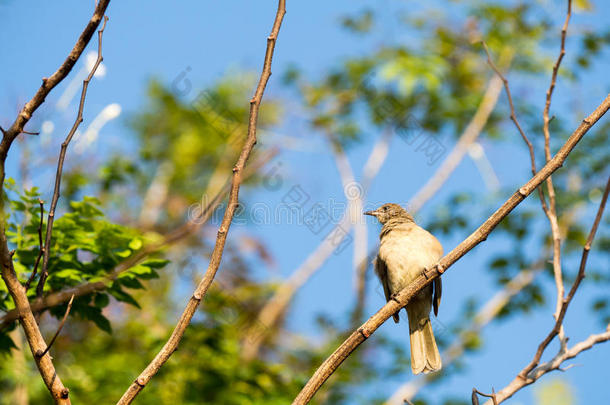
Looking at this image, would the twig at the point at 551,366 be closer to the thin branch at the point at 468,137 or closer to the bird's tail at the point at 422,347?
the bird's tail at the point at 422,347

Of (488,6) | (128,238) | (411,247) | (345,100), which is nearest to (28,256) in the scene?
(128,238)

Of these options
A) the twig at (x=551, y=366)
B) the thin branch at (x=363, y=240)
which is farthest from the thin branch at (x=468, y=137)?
the twig at (x=551, y=366)

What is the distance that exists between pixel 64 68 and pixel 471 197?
6.10 metres

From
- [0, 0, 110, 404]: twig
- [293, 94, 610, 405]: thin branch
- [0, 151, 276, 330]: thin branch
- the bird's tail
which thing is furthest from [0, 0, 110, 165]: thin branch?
the bird's tail

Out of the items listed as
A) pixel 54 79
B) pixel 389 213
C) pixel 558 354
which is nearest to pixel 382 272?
pixel 389 213

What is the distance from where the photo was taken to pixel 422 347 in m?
4.66

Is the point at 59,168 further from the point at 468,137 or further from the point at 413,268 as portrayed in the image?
the point at 468,137

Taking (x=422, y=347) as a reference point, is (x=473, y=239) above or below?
below

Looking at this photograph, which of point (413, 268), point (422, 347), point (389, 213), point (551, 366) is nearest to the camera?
point (551, 366)

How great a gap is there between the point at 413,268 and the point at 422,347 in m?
0.64

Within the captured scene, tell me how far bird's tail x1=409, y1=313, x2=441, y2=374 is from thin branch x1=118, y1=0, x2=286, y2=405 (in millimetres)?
2396

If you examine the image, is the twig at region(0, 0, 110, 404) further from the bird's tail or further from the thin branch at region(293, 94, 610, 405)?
the bird's tail

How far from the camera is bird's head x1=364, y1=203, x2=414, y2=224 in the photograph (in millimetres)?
5832

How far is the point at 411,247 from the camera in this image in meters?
5.04
